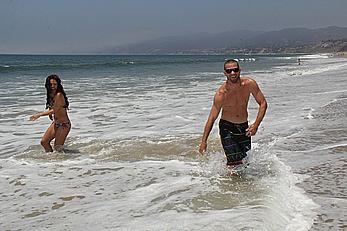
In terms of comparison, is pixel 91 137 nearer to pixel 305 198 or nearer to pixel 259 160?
pixel 259 160

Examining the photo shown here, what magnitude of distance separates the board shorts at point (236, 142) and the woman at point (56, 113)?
11.2 ft

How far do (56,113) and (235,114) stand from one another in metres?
3.65

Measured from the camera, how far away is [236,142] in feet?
19.1

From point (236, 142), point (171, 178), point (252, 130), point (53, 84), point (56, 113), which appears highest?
point (53, 84)

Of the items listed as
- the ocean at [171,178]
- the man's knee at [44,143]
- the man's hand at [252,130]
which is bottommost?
the ocean at [171,178]

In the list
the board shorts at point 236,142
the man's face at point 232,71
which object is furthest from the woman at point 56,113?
the man's face at point 232,71

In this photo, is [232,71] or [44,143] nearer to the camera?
[232,71]

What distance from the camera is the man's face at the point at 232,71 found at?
5559 mm

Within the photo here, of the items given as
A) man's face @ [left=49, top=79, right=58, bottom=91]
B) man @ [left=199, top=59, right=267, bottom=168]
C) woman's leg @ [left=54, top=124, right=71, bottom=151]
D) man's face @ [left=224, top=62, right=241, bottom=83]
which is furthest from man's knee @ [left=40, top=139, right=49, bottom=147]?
man's face @ [left=224, top=62, right=241, bottom=83]

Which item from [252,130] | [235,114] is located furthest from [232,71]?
[252,130]

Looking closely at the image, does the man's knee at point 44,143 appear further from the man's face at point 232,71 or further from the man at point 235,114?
the man's face at point 232,71

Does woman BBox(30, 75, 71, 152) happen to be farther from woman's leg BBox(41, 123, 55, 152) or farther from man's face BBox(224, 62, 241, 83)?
man's face BBox(224, 62, 241, 83)

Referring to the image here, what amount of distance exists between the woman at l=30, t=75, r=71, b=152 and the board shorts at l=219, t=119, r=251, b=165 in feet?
11.2

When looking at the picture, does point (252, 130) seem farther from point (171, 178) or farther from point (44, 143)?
point (44, 143)
